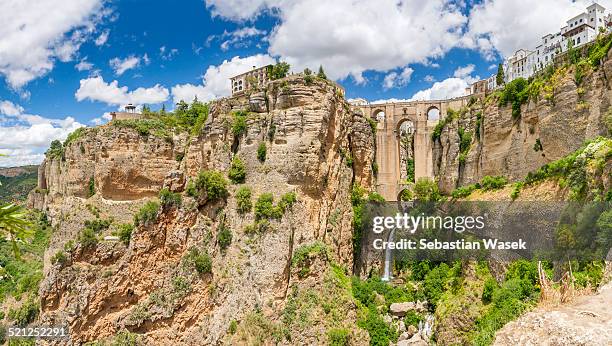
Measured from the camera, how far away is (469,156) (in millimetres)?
34719

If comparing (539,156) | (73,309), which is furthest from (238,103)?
(539,156)

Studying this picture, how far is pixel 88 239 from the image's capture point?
96.2 ft

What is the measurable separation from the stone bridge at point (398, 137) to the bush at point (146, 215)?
1724 centimetres

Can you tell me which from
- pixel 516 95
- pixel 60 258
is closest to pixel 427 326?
pixel 516 95

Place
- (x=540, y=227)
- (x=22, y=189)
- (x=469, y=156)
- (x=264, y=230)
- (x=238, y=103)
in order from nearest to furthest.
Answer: (x=540, y=227) < (x=264, y=230) < (x=238, y=103) < (x=469, y=156) < (x=22, y=189)

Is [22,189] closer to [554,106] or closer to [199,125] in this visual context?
[199,125]

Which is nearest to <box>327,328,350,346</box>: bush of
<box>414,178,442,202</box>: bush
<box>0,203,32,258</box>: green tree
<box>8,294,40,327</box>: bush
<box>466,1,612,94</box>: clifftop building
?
<box>414,178,442,202</box>: bush

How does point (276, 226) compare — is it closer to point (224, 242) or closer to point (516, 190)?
point (224, 242)

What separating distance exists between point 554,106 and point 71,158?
109 ft

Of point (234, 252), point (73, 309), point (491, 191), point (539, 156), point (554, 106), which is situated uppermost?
point (554, 106)

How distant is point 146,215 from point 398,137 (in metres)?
21.1

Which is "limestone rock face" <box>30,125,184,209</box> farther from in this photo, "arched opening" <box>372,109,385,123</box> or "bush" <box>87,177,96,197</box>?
"arched opening" <box>372,109,385,123</box>

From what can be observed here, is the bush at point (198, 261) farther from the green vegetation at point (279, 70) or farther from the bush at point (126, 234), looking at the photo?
the green vegetation at point (279, 70)

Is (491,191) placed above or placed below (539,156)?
below
